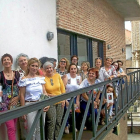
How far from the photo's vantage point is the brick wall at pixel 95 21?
7.18 m

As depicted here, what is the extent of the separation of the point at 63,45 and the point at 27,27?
2039mm

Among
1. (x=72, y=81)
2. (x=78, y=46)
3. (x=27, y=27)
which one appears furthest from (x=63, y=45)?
(x=72, y=81)

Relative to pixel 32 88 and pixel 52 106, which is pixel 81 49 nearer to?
pixel 52 106

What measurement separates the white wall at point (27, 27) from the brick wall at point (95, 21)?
1.87ft

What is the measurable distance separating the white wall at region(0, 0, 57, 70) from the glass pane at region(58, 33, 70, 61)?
17.9 inches

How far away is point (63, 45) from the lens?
24.1 ft

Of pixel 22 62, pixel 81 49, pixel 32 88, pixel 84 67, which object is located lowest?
pixel 32 88

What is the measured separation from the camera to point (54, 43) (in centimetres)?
659

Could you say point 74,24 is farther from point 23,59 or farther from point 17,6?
point 23,59

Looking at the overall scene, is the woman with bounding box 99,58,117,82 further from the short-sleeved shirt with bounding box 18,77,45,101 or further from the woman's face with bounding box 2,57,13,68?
the woman's face with bounding box 2,57,13,68

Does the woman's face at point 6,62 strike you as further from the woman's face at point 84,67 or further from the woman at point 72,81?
the woman's face at point 84,67

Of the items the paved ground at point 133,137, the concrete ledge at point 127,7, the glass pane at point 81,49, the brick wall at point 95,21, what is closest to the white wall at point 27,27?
the brick wall at point 95,21

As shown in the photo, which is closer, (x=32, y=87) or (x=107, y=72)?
(x=32, y=87)

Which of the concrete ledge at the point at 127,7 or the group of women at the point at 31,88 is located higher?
the concrete ledge at the point at 127,7
